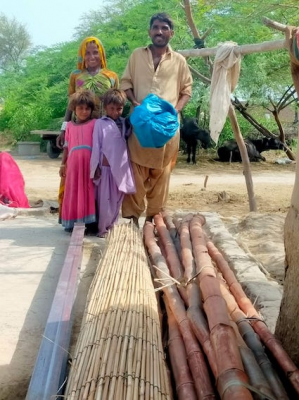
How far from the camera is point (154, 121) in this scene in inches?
182

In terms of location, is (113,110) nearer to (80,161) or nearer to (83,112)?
(83,112)

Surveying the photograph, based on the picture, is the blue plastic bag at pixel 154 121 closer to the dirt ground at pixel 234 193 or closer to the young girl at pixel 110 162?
the young girl at pixel 110 162

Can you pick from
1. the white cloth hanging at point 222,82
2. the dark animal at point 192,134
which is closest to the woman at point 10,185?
the white cloth hanging at point 222,82

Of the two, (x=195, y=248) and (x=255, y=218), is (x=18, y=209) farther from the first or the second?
(x=195, y=248)

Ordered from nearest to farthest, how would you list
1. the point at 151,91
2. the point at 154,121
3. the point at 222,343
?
the point at 222,343
the point at 154,121
the point at 151,91

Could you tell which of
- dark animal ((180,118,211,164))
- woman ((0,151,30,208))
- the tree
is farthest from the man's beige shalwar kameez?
the tree

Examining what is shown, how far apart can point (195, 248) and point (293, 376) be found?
1.76 metres

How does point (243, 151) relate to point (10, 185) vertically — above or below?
above

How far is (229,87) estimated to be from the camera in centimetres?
508

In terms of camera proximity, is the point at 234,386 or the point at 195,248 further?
the point at 195,248

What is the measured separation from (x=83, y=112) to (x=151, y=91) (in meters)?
0.63

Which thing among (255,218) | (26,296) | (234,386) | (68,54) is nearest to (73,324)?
(26,296)

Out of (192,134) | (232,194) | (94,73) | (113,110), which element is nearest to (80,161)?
(113,110)

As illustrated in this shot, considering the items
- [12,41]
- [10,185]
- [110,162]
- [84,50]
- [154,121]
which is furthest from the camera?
[12,41]
